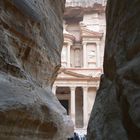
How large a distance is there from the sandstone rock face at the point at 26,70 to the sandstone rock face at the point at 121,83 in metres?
1.04

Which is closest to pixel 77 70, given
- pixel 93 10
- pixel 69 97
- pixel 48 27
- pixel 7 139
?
pixel 69 97

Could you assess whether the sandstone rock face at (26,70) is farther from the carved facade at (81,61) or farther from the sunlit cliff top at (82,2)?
the sunlit cliff top at (82,2)

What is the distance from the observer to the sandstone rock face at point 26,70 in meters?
4.06

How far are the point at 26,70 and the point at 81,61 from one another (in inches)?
1351

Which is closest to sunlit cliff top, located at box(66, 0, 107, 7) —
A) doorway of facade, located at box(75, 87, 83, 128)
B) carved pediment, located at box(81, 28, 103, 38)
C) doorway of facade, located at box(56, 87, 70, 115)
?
carved pediment, located at box(81, 28, 103, 38)

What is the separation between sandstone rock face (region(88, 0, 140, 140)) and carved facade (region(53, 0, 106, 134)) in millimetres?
28668

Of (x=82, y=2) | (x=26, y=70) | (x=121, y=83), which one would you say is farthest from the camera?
(x=82, y=2)

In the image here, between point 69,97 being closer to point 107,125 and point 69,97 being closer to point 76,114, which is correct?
point 76,114

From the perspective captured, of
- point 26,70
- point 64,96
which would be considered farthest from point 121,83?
point 64,96

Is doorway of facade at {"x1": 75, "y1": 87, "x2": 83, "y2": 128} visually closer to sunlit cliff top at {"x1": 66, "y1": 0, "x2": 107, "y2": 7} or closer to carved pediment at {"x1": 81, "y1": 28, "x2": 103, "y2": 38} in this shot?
carved pediment at {"x1": 81, "y1": 28, "x2": 103, "y2": 38}

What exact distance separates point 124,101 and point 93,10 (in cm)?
3827

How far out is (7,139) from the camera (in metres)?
4.02

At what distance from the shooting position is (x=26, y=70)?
16.9ft

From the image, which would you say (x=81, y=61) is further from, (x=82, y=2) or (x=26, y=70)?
(x=26, y=70)
